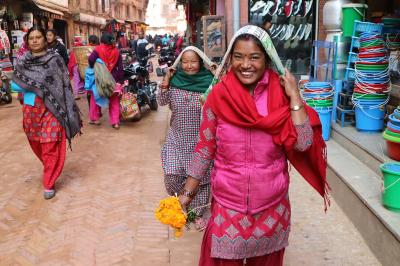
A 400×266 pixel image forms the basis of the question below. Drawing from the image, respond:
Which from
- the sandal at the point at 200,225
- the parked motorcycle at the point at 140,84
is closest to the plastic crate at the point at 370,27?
the sandal at the point at 200,225

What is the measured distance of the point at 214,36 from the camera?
9164mm

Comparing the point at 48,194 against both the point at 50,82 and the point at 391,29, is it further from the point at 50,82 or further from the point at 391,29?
the point at 391,29

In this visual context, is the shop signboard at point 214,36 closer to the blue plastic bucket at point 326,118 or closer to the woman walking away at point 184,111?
the blue plastic bucket at point 326,118

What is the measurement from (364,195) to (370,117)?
1.80m

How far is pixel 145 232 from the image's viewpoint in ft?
13.0

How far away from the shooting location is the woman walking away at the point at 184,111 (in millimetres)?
3619

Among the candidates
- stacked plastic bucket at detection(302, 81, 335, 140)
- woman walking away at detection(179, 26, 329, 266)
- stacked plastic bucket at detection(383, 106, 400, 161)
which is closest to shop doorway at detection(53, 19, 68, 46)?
stacked plastic bucket at detection(302, 81, 335, 140)

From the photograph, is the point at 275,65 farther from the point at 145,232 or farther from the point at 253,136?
the point at 145,232

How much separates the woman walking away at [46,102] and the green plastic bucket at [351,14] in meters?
3.73

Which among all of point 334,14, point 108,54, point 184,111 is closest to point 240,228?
point 184,111

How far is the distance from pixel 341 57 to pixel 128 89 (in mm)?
4695

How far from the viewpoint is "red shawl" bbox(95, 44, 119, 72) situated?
789 centimetres

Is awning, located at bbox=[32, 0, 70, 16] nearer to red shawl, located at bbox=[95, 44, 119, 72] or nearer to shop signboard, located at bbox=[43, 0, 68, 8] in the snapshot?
shop signboard, located at bbox=[43, 0, 68, 8]

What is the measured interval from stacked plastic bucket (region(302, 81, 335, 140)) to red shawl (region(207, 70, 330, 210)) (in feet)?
12.0
